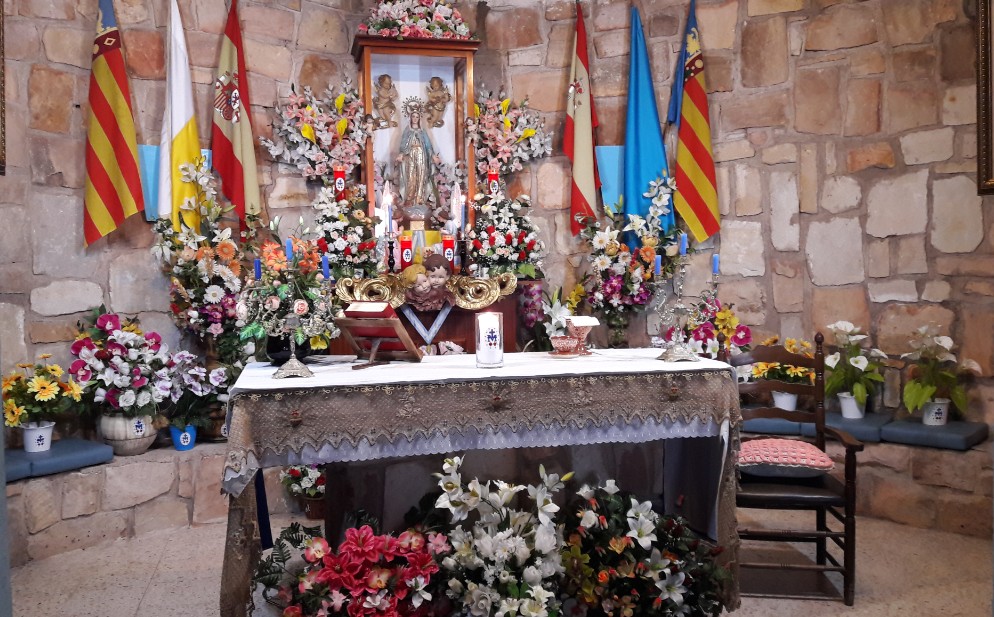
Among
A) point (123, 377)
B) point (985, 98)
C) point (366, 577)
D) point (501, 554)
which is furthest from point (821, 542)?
Answer: point (123, 377)

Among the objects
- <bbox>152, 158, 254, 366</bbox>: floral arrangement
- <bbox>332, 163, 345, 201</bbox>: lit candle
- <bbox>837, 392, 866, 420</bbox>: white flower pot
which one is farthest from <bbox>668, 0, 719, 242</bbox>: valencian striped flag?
<bbox>152, 158, 254, 366</bbox>: floral arrangement

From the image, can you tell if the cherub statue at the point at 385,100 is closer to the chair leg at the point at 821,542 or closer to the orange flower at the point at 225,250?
the orange flower at the point at 225,250

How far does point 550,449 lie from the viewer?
3283 millimetres

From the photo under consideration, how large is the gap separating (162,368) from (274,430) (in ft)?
6.89

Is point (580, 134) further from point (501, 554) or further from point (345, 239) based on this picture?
point (501, 554)

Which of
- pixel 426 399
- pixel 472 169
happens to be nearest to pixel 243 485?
pixel 426 399

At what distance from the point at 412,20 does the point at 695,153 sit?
81.3 inches

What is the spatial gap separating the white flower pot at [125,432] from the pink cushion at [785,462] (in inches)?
123

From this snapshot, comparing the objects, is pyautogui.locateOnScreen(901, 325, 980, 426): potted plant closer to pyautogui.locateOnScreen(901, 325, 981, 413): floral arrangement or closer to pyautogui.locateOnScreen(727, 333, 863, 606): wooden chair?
pyautogui.locateOnScreen(901, 325, 981, 413): floral arrangement

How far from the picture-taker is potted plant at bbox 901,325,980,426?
436cm

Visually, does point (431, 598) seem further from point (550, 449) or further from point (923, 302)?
point (923, 302)

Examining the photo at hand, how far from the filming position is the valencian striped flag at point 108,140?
4477 millimetres

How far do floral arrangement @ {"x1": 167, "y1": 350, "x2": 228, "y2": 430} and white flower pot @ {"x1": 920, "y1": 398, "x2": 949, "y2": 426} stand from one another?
396 centimetres

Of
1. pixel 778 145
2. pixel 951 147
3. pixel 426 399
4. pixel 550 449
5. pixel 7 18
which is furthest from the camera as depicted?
pixel 778 145
